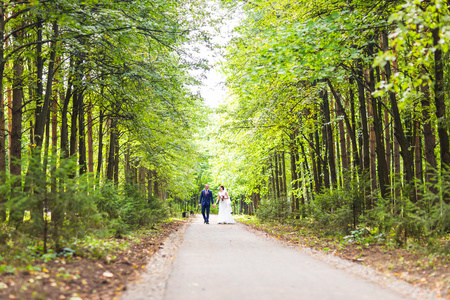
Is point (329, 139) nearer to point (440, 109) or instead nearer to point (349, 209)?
point (349, 209)

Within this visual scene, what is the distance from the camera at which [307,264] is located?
679 centimetres

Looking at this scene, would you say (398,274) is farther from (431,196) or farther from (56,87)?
(56,87)

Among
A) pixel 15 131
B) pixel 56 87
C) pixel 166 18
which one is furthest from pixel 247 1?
pixel 15 131

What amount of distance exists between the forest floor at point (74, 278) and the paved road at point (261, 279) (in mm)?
796

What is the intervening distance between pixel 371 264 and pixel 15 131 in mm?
10502

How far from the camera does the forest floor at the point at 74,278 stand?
4590 millimetres

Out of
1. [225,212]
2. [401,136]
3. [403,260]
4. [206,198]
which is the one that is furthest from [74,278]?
[225,212]

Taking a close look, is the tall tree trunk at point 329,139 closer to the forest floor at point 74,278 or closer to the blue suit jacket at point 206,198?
the blue suit jacket at point 206,198

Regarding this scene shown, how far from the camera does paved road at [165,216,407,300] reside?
458 cm

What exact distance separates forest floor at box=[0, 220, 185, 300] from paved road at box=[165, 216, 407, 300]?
796mm

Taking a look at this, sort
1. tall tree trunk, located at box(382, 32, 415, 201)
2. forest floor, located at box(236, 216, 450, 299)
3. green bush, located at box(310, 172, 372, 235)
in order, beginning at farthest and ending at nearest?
green bush, located at box(310, 172, 372, 235)
tall tree trunk, located at box(382, 32, 415, 201)
forest floor, located at box(236, 216, 450, 299)

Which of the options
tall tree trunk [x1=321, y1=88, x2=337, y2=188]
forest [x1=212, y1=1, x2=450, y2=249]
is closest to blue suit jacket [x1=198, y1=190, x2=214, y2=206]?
forest [x1=212, y1=1, x2=450, y2=249]

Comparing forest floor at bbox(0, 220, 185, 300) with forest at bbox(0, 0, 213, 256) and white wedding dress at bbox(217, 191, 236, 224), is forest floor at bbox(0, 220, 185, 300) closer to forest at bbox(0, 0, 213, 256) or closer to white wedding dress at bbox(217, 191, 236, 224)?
forest at bbox(0, 0, 213, 256)

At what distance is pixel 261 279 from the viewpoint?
541 centimetres
